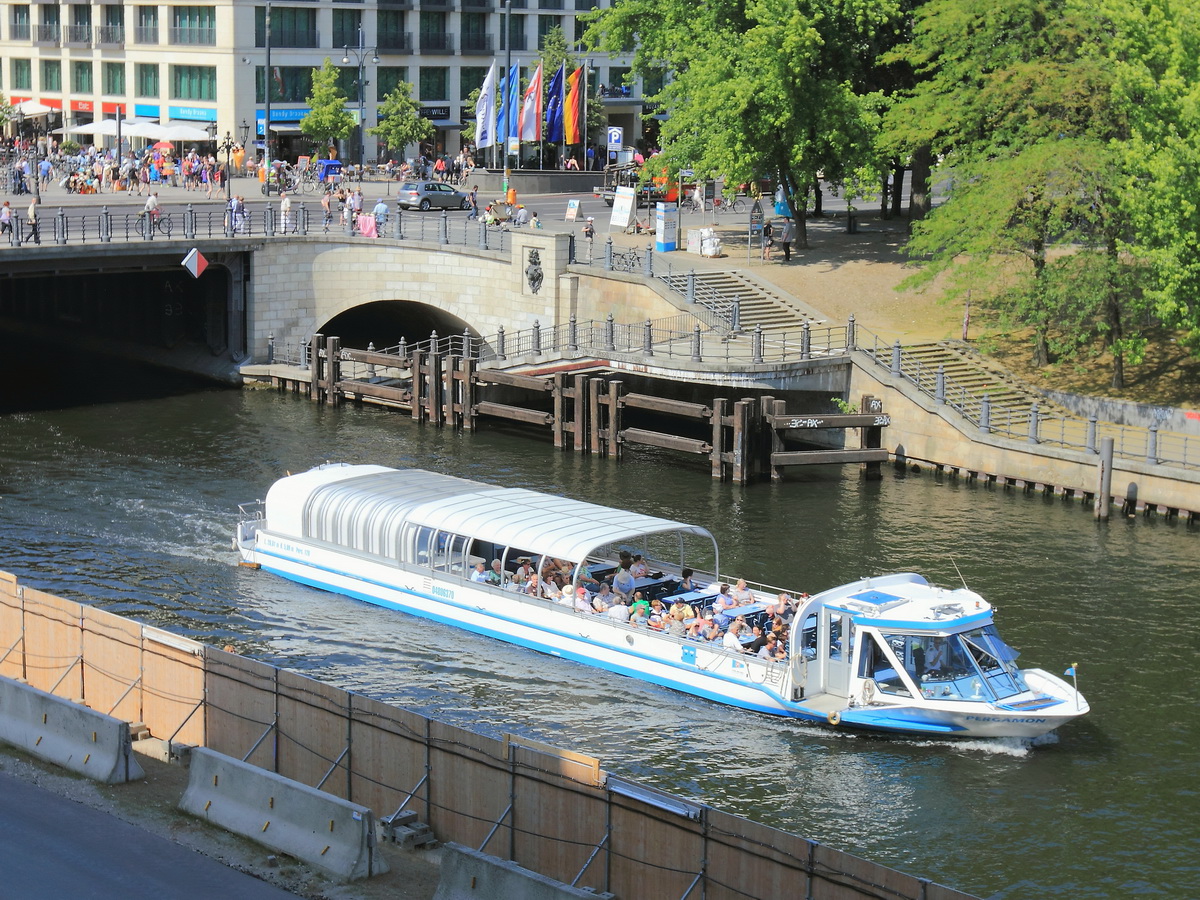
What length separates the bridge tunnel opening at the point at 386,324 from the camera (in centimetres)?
7162

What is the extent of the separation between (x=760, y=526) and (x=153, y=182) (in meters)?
54.1

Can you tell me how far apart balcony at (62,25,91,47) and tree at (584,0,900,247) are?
57.9 meters

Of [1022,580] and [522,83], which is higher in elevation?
[522,83]

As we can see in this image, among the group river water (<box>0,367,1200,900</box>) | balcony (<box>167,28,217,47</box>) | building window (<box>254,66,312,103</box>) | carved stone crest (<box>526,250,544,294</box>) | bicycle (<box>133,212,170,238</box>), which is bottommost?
river water (<box>0,367,1200,900</box>)

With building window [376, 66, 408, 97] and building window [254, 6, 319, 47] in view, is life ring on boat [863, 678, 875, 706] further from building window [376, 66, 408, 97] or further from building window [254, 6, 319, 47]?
building window [376, 66, 408, 97]

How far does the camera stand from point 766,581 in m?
41.0

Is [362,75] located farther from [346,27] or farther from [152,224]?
[152,224]

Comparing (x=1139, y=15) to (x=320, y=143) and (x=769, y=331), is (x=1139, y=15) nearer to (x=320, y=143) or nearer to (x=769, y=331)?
(x=769, y=331)

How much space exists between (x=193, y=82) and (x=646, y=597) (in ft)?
251

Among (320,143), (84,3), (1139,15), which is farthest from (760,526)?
(84,3)

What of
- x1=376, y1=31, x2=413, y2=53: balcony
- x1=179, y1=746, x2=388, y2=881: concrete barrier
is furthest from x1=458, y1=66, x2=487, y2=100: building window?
x1=179, y1=746, x2=388, y2=881: concrete barrier

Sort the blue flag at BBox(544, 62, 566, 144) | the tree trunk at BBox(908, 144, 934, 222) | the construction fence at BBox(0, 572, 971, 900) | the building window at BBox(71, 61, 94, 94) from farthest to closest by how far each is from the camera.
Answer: the building window at BBox(71, 61, 94, 94)
the blue flag at BBox(544, 62, 566, 144)
the tree trunk at BBox(908, 144, 934, 222)
the construction fence at BBox(0, 572, 971, 900)

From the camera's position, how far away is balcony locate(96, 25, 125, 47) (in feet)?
359

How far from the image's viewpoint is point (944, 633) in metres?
31.8
